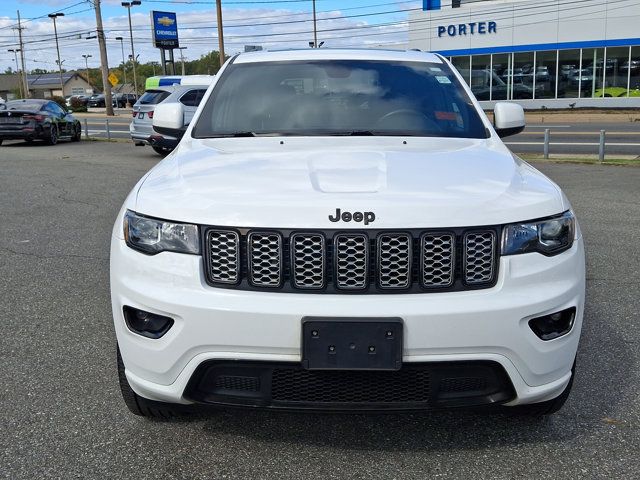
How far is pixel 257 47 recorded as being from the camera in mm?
5391

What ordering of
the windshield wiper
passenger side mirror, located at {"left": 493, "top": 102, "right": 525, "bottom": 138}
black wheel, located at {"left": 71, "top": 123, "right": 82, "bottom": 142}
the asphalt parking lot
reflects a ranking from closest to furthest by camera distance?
the asphalt parking lot, the windshield wiper, passenger side mirror, located at {"left": 493, "top": 102, "right": 525, "bottom": 138}, black wheel, located at {"left": 71, "top": 123, "right": 82, "bottom": 142}

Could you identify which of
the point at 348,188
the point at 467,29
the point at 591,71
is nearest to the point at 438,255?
the point at 348,188

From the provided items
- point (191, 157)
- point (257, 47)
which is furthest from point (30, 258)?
point (191, 157)

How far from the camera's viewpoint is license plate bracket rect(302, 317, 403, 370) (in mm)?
2482

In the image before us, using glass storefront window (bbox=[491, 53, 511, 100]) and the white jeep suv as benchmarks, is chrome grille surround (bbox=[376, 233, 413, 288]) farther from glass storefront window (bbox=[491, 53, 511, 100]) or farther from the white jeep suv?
glass storefront window (bbox=[491, 53, 511, 100])

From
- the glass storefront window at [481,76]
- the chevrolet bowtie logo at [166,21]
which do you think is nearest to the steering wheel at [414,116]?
the glass storefront window at [481,76]

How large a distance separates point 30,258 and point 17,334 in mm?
2334

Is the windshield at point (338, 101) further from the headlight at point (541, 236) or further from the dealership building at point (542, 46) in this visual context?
the dealership building at point (542, 46)

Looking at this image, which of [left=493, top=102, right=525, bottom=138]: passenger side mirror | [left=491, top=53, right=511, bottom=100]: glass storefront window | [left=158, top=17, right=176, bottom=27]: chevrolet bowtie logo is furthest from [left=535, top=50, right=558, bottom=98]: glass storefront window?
[left=493, top=102, right=525, bottom=138]: passenger side mirror

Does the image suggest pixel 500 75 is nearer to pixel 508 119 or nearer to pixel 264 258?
pixel 508 119

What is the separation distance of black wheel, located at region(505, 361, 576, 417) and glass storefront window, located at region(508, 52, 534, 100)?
125ft

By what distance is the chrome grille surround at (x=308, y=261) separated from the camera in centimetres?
257

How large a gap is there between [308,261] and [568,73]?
3870 centimetres

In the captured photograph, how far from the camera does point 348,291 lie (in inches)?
101
